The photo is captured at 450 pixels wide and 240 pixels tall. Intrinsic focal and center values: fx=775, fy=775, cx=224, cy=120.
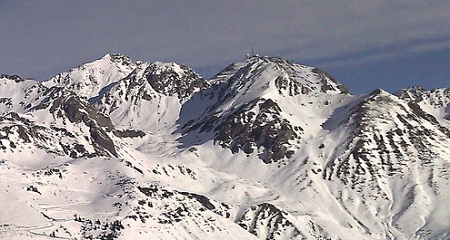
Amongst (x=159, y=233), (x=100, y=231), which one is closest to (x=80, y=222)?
(x=100, y=231)

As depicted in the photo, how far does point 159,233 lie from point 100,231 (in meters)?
14.7

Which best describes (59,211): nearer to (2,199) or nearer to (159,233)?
(2,199)

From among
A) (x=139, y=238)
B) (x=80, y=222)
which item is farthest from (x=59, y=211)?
(x=139, y=238)

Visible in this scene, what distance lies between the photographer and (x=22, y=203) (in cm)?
19088

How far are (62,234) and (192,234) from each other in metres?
35.3

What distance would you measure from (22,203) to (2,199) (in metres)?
4.86

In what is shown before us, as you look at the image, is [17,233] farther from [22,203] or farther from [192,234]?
[192,234]

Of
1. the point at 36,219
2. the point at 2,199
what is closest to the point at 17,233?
the point at 36,219

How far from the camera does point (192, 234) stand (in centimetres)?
19938

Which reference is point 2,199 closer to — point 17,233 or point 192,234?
point 17,233

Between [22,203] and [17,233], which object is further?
[22,203]

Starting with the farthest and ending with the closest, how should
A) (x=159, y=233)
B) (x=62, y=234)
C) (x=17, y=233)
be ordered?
(x=159, y=233)
(x=62, y=234)
(x=17, y=233)

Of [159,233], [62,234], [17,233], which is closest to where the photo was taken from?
[17,233]

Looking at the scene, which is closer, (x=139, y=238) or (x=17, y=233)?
(x=17, y=233)
